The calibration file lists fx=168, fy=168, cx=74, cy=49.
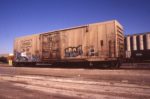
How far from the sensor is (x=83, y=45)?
47.9ft

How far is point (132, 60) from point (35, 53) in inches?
470

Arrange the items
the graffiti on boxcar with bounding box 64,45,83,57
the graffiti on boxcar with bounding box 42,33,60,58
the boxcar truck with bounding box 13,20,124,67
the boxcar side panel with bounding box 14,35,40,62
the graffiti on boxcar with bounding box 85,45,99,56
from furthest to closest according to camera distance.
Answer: the boxcar side panel with bounding box 14,35,40,62
the graffiti on boxcar with bounding box 42,33,60,58
the graffiti on boxcar with bounding box 64,45,83,57
the graffiti on boxcar with bounding box 85,45,99,56
the boxcar truck with bounding box 13,20,124,67

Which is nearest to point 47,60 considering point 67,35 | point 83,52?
point 67,35

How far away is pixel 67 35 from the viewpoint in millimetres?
15977

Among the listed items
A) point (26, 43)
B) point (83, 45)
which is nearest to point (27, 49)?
point (26, 43)

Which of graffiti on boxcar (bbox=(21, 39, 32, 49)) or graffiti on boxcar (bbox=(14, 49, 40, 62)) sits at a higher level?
graffiti on boxcar (bbox=(21, 39, 32, 49))

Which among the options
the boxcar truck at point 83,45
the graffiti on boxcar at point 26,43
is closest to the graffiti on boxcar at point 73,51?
the boxcar truck at point 83,45

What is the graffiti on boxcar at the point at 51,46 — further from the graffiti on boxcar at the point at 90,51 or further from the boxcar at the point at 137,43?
the boxcar at the point at 137,43

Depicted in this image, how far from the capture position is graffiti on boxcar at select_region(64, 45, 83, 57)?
1479cm

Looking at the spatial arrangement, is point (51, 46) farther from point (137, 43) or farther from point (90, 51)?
point (137, 43)

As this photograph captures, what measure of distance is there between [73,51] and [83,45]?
126 centimetres

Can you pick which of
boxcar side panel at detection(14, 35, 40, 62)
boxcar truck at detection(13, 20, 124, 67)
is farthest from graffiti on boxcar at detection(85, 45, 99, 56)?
boxcar side panel at detection(14, 35, 40, 62)

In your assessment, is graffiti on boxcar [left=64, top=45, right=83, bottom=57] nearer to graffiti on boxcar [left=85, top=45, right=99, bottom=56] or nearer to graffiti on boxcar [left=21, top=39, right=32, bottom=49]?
graffiti on boxcar [left=85, top=45, right=99, bottom=56]

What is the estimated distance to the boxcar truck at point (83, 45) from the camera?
43.0 ft
